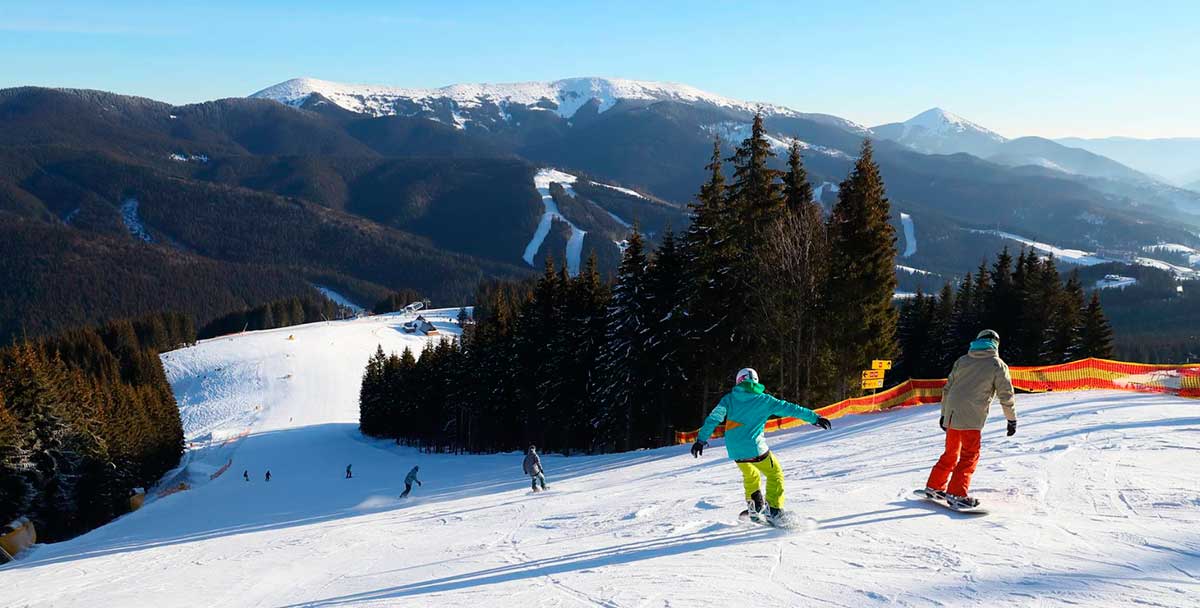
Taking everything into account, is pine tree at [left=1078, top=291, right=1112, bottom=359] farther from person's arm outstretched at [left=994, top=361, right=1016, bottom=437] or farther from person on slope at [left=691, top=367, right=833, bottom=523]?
person on slope at [left=691, top=367, right=833, bottom=523]

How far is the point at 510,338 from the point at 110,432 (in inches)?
972

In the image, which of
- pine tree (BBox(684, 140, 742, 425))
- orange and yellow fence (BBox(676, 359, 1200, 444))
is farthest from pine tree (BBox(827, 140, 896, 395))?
pine tree (BBox(684, 140, 742, 425))

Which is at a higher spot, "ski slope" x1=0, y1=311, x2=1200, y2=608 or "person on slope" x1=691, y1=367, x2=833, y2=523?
"person on slope" x1=691, y1=367, x2=833, y2=523

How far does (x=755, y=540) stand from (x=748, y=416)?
1.49m

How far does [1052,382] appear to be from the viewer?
81.0 feet

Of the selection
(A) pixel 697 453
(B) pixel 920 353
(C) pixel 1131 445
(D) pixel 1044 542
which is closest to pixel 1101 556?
(D) pixel 1044 542

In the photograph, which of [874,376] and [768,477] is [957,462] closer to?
[768,477]

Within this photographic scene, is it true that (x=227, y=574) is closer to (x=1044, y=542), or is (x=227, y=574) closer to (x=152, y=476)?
(x=1044, y=542)

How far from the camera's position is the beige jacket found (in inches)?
346

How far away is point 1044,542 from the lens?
25.1 ft

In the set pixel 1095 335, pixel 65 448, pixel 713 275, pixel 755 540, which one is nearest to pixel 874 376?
pixel 713 275

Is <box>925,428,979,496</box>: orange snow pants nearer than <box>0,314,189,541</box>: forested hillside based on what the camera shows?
Yes

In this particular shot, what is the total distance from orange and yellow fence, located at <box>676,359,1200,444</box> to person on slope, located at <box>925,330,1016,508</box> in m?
14.0

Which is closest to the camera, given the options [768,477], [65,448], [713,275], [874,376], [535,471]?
[768,477]
